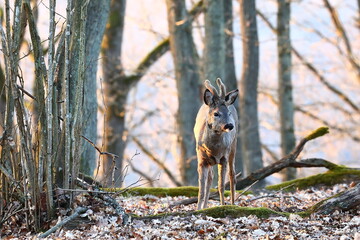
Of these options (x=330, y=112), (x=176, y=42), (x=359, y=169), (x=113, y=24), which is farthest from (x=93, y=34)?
(x=330, y=112)

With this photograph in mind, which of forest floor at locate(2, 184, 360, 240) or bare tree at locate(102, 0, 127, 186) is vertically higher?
bare tree at locate(102, 0, 127, 186)

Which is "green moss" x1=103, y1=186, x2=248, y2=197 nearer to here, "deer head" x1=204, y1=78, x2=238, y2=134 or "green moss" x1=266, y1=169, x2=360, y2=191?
"green moss" x1=266, y1=169, x2=360, y2=191

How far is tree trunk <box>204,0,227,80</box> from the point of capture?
16.6 meters

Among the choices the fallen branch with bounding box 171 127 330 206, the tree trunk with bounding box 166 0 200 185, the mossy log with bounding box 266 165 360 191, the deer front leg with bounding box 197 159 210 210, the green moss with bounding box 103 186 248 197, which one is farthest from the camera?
the tree trunk with bounding box 166 0 200 185

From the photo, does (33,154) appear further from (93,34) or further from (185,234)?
(93,34)

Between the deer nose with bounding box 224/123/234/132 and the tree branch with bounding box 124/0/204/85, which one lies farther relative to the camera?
the tree branch with bounding box 124/0/204/85

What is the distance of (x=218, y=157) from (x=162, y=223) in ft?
4.52

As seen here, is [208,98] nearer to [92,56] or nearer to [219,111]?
[219,111]

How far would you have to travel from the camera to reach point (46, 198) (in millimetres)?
6980

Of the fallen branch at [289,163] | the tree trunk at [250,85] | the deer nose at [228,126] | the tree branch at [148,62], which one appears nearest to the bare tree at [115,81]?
the tree branch at [148,62]

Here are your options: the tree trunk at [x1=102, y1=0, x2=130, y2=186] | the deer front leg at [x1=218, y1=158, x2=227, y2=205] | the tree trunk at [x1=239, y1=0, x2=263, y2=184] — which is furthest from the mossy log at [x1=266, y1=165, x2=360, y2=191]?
the tree trunk at [x1=102, y1=0, x2=130, y2=186]

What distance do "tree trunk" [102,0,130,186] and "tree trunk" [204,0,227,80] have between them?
4597 millimetres

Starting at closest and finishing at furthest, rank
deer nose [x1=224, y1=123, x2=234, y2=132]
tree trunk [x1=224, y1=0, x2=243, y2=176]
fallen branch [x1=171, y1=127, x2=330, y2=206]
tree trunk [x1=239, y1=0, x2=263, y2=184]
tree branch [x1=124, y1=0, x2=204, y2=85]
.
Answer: deer nose [x1=224, y1=123, x2=234, y2=132] → fallen branch [x1=171, y1=127, x2=330, y2=206] → tree trunk [x1=224, y1=0, x2=243, y2=176] → tree trunk [x1=239, y1=0, x2=263, y2=184] → tree branch [x1=124, y1=0, x2=204, y2=85]

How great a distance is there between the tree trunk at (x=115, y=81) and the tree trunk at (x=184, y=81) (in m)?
2.65
